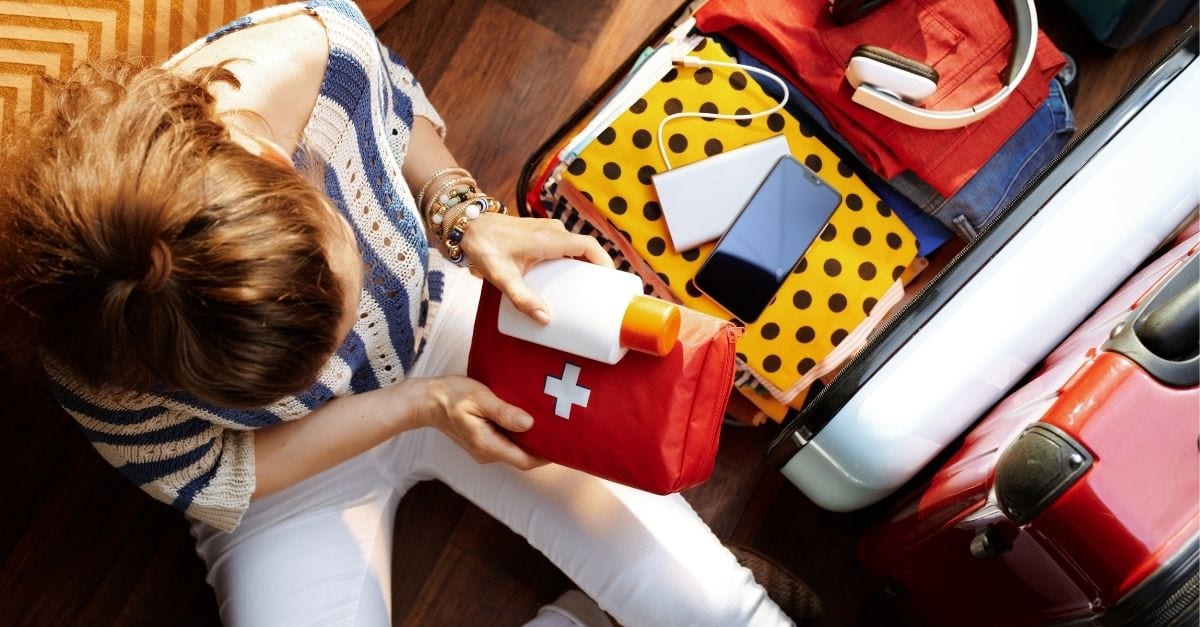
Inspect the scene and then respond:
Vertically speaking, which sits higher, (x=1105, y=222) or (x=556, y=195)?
(x=1105, y=222)

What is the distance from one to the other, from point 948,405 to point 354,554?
0.59 m

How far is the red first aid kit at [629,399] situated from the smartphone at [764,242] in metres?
0.24

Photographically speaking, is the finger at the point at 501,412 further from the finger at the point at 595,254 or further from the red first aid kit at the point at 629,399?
the finger at the point at 595,254

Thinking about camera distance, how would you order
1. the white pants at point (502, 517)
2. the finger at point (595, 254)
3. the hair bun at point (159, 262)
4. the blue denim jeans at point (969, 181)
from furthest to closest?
the blue denim jeans at point (969, 181)
the white pants at point (502, 517)
the finger at point (595, 254)
the hair bun at point (159, 262)

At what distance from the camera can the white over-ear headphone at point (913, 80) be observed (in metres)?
0.87

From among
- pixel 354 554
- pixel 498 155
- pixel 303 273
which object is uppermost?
pixel 303 273

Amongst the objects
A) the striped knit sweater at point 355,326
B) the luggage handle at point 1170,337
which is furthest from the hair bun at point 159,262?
the luggage handle at point 1170,337

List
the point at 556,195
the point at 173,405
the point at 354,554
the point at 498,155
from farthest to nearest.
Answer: the point at 498,155
the point at 556,195
the point at 354,554
the point at 173,405

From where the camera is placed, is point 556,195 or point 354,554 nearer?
point 354,554

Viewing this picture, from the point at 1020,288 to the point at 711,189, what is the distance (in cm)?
34

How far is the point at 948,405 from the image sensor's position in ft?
2.38

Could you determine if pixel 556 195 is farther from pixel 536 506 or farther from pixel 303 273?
pixel 303 273

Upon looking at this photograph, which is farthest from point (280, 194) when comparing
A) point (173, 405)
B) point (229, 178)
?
point (173, 405)

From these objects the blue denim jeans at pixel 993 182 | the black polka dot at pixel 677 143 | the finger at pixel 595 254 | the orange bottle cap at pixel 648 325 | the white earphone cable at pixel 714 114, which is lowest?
the finger at pixel 595 254
